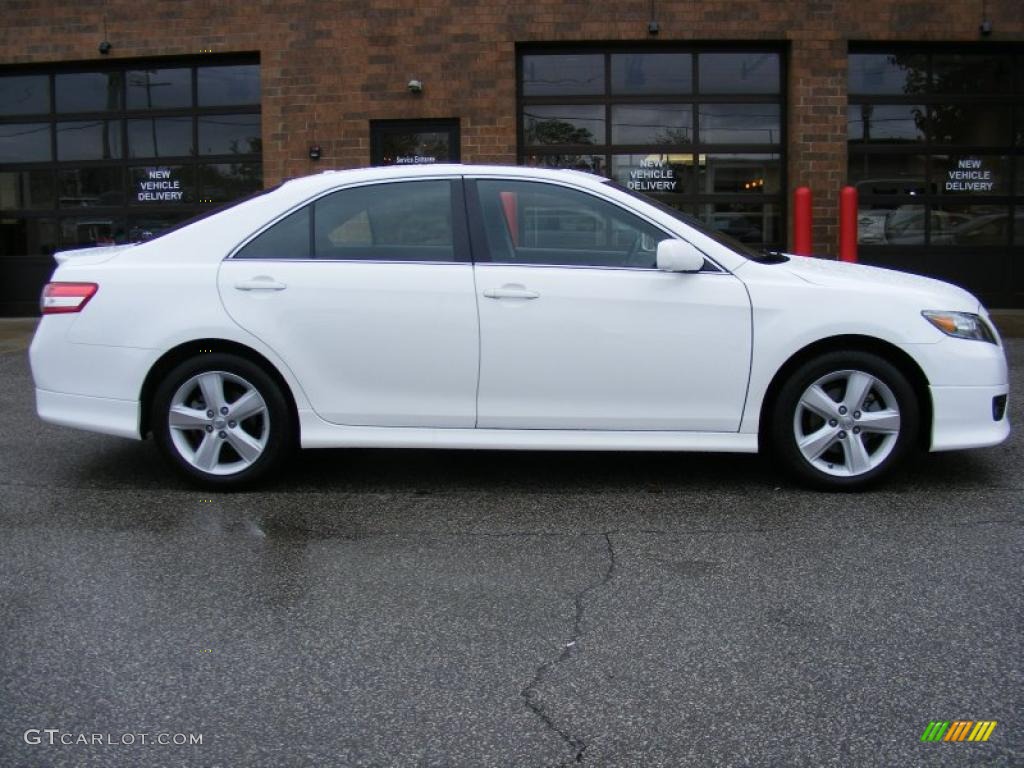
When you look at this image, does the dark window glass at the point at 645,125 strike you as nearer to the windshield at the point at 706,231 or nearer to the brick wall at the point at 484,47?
the brick wall at the point at 484,47

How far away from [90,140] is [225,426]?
9.39m

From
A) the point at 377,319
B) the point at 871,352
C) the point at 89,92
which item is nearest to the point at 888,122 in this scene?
the point at 871,352

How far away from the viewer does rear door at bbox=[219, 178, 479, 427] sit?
516 centimetres

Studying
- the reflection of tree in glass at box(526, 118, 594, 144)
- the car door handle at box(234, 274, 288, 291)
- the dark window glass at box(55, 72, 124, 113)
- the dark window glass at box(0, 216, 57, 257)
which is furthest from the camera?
the dark window glass at box(0, 216, 57, 257)

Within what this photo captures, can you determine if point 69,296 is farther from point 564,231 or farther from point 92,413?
point 564,231

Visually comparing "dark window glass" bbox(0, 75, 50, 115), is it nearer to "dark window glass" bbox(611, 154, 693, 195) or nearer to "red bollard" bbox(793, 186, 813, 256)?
"dark window glass" bbox(611, 154, 693, 195)

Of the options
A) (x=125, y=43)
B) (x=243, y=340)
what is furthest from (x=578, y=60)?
(x=243, y=340)

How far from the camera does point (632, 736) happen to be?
293cm

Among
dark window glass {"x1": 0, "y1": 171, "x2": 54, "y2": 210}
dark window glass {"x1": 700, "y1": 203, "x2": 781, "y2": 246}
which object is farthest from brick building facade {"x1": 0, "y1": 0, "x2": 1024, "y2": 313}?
dark window glass {"x1": 0, "y1": 171, "x2": 54, "y2": 210}

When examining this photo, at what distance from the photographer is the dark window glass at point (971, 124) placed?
12.5m

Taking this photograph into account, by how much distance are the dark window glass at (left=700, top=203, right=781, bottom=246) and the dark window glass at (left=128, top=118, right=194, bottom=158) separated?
6.39 m

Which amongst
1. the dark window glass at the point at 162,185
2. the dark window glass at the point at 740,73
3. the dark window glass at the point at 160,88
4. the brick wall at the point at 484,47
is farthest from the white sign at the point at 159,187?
the dark window glass at the point at 740,73

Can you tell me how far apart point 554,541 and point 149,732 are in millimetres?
2048

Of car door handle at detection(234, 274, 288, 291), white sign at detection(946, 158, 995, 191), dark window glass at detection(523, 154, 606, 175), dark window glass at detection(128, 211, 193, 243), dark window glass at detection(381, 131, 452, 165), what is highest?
dark window glass at detection(381, 131, 452, 165)
